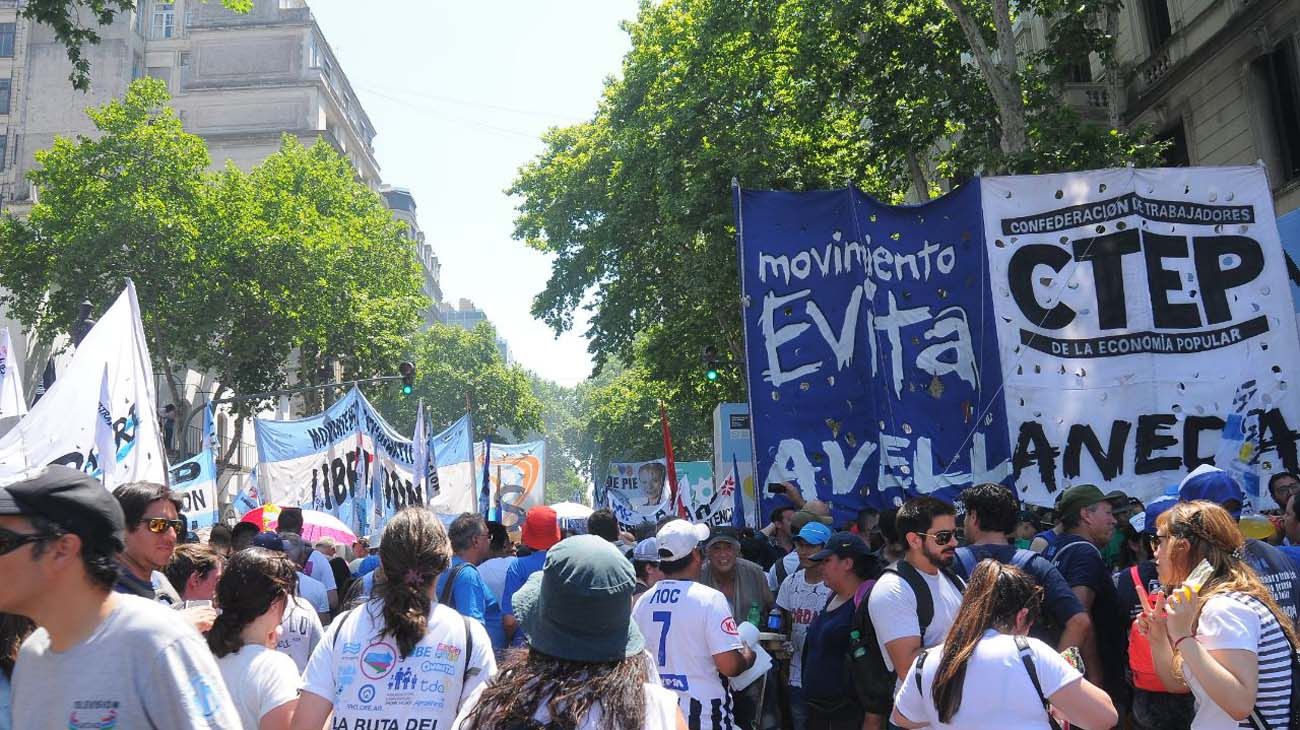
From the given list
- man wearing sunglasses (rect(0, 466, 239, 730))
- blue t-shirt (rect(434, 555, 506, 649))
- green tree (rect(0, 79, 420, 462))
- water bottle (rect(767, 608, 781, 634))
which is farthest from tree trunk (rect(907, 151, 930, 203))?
green tree (rect(0, 79, 420, 462))

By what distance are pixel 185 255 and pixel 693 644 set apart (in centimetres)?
3073

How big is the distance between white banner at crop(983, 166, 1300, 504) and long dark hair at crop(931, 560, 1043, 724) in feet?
10.8

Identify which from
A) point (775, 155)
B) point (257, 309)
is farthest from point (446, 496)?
point (257, 309)

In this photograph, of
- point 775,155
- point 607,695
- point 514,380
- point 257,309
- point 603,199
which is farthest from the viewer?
point 514,380

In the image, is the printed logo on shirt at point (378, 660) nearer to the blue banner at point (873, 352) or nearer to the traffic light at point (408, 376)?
the blue banner at point (873, 352)

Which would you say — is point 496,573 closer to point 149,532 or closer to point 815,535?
point 815,535

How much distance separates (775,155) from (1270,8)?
9023 mm

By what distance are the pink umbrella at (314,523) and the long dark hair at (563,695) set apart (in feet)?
27.5

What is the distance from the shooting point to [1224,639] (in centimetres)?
371

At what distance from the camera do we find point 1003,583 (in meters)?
3.73

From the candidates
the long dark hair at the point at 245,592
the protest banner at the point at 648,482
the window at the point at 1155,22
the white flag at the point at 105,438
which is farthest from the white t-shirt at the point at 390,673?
the window at the point at 1155,22

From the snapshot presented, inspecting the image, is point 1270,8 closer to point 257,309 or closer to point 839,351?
point 839,351

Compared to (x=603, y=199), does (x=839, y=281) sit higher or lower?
lower

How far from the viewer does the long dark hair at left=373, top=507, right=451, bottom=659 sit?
376cm
